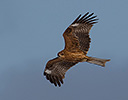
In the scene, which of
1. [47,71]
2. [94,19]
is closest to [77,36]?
[94,19]

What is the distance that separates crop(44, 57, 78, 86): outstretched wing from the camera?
11.5 meters

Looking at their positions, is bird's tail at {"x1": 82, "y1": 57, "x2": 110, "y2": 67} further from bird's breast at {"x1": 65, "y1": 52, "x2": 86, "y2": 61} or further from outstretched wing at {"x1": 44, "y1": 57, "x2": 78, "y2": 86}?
outstretched wing at {"x1": 44, "y1": 57, "x2": 78, "y2": 86}

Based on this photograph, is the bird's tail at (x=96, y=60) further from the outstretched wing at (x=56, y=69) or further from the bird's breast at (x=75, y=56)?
the outstretched wing at (x=56, y=69)

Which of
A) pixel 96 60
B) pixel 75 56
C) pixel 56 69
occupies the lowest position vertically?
pixel 96 60

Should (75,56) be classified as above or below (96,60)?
above

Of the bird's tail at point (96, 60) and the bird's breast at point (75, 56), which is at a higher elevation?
the bird's breast at point (75, 56)

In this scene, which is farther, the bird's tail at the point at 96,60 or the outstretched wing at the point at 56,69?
the outstretched wing at the point at 56,69

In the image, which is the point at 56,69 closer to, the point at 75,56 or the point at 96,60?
the point at 75,56

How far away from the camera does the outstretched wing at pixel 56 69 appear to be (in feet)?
37.8

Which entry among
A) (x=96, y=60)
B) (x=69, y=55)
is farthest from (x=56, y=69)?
(x=96, y=60)

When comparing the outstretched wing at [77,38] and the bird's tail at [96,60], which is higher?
the outstretched wing at [77,38]

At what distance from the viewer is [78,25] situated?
1232 centimetres

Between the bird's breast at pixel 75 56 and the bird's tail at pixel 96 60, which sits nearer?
the bird's tail at pixel 96 60

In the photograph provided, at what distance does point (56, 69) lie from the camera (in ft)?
38.9
